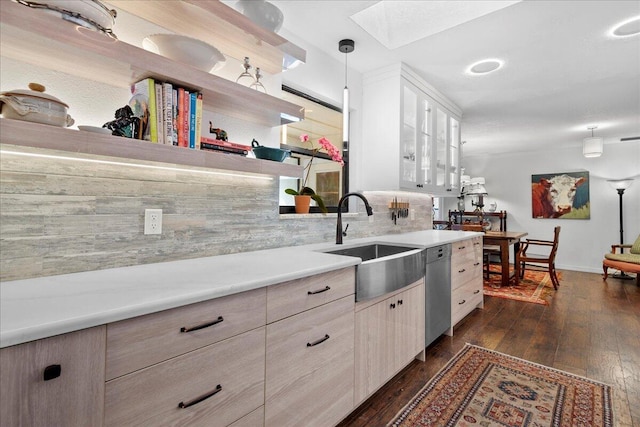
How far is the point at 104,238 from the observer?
4.19 ft

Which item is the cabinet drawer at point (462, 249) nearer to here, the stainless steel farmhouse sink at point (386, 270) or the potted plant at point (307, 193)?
the stainless steel farmhouse sink at point (386, 270)

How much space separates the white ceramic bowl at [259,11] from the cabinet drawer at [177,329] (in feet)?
4.79

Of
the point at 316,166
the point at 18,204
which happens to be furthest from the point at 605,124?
the point at 18,204

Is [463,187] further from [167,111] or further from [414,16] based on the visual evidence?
[167,111]

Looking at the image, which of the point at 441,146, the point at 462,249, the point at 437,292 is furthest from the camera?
the point at 441,146

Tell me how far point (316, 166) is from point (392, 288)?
1.35 m

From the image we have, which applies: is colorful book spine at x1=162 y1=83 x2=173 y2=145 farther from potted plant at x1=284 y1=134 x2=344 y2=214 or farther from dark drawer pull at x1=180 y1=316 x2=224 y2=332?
potted plant at x1=284 y1=134 x2=344 y2=214

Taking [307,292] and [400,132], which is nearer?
[307,292]

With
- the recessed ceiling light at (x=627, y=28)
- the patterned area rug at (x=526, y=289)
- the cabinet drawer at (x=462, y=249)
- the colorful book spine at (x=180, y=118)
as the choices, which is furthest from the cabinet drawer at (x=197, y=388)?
the patterned area rug at (x=526, y=289)

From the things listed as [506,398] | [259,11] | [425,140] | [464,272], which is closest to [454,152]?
[425,140]

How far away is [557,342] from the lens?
8.71 ft

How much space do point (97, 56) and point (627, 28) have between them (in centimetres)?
337

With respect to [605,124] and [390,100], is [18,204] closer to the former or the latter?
[390,100]

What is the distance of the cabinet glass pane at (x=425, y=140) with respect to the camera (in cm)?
317
